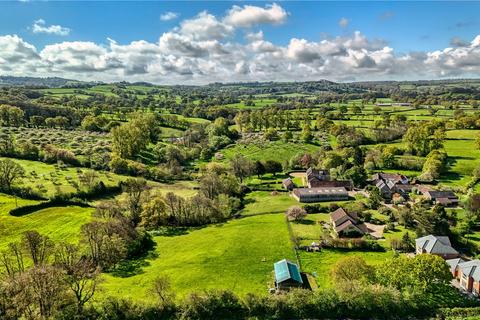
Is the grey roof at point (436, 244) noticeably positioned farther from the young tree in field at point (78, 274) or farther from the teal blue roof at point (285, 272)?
the young tree in field at point (78, 274)

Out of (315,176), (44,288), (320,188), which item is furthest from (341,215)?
(44,288)

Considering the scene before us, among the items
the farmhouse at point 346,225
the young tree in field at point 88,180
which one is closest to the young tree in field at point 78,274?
the young tree in field at point 88,180

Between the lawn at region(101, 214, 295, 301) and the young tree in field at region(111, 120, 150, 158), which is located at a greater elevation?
the young tree in field at region(111, 120, 150, 158)

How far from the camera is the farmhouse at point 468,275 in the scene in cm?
4303

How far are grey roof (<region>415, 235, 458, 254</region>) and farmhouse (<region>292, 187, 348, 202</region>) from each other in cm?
3133

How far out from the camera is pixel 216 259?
174 ft

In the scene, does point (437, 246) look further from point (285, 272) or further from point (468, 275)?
point (285, 272)

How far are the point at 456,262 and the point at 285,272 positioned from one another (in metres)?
24.6

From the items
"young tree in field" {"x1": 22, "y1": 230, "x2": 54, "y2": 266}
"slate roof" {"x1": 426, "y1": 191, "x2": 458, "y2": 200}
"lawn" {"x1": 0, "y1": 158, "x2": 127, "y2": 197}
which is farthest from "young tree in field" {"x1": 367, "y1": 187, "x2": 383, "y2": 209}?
"lawn" {"x1": 0, "y1": 158, "x2": 127, "y2": 197}

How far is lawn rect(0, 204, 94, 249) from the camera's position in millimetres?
59562

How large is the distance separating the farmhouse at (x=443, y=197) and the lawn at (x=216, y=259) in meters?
37.2

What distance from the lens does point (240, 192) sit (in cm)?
9206

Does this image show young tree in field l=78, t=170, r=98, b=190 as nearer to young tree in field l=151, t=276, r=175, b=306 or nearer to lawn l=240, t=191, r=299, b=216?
lawn l=240, t=191, r=299, b=216

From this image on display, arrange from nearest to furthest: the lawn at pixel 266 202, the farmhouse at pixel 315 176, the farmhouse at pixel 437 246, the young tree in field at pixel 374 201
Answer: the farmhouse at pixel 437 246
the young tree in field at pixel 374 201
the lawn at pixel 266 202
the farmhouse at pixel 315 176
